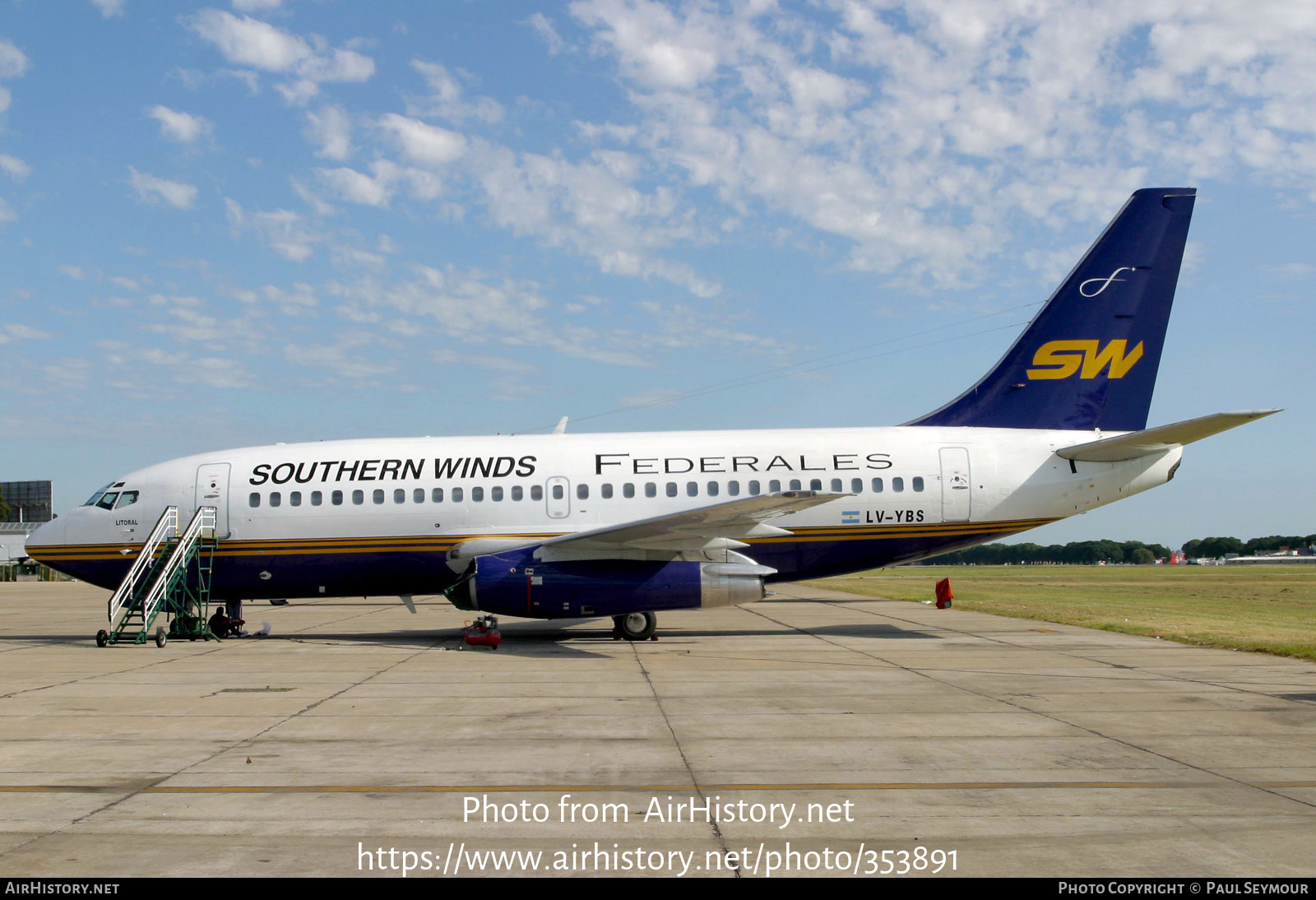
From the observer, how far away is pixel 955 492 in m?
18.8

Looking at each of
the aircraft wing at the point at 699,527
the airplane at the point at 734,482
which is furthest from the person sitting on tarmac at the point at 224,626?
the aircraft wing at the point at 699,527

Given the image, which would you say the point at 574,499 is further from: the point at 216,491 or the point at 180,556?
the point at 180,556

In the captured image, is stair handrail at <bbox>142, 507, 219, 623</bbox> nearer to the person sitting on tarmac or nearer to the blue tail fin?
the person sitting on tarmac

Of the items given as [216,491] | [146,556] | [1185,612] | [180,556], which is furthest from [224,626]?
[1185,612]

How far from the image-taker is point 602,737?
8.89 metres

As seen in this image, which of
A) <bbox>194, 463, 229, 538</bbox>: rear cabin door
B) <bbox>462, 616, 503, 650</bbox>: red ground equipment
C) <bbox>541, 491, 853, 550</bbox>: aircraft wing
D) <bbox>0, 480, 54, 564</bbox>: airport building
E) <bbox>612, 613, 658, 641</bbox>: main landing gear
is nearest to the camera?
<bbox>541, 491, 853, 550</bbox>: aircraft wing

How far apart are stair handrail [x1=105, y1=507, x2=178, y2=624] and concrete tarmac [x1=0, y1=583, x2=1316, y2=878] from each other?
9.41ft

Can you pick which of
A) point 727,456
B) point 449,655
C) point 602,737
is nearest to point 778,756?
point 602,737

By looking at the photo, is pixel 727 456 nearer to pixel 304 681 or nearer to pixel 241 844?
pixel 304 681

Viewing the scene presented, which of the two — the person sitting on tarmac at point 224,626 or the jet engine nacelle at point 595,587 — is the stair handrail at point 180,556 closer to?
the person sitting on tarmac at point 224,626

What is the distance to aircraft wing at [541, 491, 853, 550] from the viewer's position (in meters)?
15.4

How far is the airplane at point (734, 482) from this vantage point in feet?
61.0

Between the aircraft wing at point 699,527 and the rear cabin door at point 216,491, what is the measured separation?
6.91m

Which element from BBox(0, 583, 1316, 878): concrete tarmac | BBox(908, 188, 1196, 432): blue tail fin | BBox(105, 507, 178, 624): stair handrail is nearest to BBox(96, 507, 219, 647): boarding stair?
BBox(105, 507, 178, 624): stair handrail
